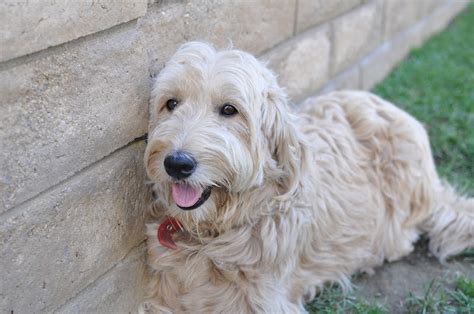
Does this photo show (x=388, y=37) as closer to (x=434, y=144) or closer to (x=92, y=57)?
(x=434, y=144)

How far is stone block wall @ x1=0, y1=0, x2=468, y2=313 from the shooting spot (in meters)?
2.56

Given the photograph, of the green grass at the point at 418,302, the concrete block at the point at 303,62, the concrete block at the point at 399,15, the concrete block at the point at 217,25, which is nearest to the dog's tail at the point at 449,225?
the green grass at the point at 418,302

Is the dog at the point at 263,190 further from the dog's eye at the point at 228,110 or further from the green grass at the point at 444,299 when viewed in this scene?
the green grass at the point at 444,299

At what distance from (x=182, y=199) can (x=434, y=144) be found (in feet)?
10.9

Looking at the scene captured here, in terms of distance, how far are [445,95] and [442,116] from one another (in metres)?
0.53

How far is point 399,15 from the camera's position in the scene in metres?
7.39

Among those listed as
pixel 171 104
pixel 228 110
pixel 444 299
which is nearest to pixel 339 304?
pixel 444 299

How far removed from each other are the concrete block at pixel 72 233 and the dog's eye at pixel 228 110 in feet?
1.55

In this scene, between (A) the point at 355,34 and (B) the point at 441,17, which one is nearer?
(A) the point at 355,34

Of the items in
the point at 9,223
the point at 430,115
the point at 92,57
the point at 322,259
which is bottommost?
the point at 430,115

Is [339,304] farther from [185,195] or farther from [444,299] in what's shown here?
[185,195]

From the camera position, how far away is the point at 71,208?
293 centimetres

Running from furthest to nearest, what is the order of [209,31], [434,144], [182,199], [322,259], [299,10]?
[434,144], [299,10], [322,259], [209,31], [182,199]

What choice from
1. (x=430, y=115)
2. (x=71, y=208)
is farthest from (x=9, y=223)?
(x=430, y=115)
